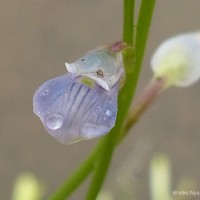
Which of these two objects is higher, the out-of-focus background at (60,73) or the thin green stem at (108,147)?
the thin green stem at (108,147)

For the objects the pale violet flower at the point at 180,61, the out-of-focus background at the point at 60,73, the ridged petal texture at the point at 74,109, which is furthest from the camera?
the out-of-focus background at the point at 60,73

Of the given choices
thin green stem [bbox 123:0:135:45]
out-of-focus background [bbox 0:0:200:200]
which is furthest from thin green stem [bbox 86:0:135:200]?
out-of-focus background [bbox 0:0:200:200]

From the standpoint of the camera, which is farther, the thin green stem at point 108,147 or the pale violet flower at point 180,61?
the pale violet flower at point 180,61

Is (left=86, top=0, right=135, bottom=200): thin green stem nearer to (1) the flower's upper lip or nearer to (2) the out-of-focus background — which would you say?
(1) the flower's upper lip

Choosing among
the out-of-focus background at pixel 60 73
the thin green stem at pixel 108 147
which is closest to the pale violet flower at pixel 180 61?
the thin green stem at pixel 108 147

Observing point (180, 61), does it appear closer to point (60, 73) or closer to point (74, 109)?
point (74, 109)

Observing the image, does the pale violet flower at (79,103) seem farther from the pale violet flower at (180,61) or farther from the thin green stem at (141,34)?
the pale violet flower at (180,61)

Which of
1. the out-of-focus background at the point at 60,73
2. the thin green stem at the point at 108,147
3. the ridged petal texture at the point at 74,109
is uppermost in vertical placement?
the ridged petal texture at the point at 74,109
